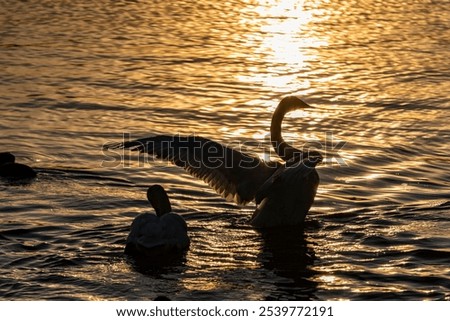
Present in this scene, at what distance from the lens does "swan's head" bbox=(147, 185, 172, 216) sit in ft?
41.1

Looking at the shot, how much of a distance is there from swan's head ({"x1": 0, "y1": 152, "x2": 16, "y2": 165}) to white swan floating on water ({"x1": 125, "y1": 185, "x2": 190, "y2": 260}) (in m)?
3.48

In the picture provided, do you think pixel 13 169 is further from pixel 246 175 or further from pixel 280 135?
pixel 280 135

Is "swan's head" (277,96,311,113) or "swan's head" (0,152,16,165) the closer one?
"swan's head" (277,96,311,113)

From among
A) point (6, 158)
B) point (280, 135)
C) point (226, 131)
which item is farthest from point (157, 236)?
point (226, 131)

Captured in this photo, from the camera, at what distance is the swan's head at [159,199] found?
12.5 meters

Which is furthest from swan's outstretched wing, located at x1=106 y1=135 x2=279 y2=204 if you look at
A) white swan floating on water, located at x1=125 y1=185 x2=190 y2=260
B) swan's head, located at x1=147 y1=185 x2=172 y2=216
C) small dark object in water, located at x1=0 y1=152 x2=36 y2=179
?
small dark object in water, located at x1=0 y1=152 x2=36 y2=179

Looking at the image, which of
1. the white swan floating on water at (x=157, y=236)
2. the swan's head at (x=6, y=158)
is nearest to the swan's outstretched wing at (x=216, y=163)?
the white swan floating on water at (x=157, y=236)

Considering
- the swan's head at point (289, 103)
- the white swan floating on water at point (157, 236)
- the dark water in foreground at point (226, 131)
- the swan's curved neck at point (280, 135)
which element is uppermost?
the swan's head at point (289, 103)

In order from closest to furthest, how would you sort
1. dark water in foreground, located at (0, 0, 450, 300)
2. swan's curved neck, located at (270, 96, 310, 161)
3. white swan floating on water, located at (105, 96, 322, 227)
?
dark water in foreground, located at (0, 0, 450, 300) → white swan floating on water, located at (105, 96, 322, 227) → swan's curved neck, located at (270, 96, 310, 161)

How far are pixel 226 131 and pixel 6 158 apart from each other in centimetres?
378

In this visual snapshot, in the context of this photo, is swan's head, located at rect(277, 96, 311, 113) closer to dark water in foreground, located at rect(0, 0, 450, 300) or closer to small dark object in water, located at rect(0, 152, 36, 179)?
dark water in foreground, located at rect(0, 0, 450, 300)

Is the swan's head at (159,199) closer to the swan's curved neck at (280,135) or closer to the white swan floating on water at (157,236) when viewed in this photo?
the white swan floating on water at (157,236)

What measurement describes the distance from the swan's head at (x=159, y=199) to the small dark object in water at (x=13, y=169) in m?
2.59

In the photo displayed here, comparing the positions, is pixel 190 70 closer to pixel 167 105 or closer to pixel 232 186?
pixel 167 105
